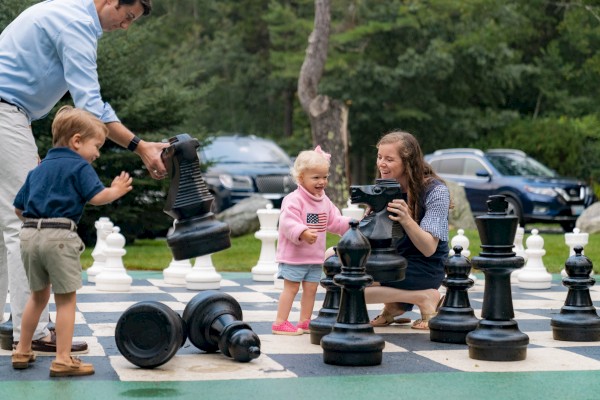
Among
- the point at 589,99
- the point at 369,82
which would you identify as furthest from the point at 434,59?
the point at 589,99

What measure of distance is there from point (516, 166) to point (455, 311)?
12.6 m

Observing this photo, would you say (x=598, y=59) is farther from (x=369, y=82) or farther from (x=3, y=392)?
(x=3, y=392)

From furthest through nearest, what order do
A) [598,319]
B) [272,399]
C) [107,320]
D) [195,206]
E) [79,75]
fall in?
[107,320], [598,319], [79,75], [195,206], [272,399]

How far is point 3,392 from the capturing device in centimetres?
338

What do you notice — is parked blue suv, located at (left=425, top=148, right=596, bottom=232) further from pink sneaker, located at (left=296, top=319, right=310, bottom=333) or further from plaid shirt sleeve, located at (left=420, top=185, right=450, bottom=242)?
pink sneaker, located at (left=296, top=319, right=310, bottom=333)

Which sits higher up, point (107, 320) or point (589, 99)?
point (589, 99)

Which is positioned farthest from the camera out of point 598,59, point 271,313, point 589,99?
→ point 589,99

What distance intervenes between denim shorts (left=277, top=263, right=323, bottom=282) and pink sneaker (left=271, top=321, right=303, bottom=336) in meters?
0.26

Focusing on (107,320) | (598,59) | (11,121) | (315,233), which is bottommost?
(107,320)

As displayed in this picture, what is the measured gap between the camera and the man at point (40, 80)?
4.13 m

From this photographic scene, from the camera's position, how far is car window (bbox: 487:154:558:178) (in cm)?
1655

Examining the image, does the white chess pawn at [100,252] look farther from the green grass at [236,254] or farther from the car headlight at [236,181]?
the car headlight at [236,181]

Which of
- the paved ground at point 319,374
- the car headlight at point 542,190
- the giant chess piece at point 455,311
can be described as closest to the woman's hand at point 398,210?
the giant chess piece at point 455,311

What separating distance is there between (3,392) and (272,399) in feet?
3.11
